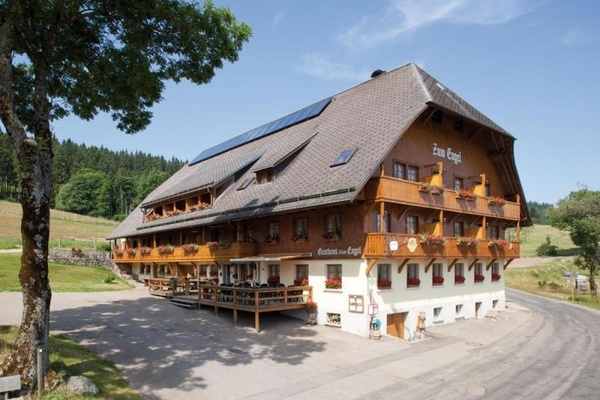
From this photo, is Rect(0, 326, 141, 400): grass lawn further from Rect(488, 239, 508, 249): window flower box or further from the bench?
Rect(488, 239, 508, 249): window flower box

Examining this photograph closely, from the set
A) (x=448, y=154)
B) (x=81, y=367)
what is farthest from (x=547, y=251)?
(x=81, y=367)

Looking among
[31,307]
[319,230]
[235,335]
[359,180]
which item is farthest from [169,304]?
[31,307]

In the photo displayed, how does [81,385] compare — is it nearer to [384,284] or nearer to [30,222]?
[30,222]

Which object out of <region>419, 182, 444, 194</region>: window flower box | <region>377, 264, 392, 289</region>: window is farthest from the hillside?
<region>419, 182, 444, 194</region>: window flower box

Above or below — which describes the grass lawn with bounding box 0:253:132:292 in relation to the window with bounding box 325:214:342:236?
below

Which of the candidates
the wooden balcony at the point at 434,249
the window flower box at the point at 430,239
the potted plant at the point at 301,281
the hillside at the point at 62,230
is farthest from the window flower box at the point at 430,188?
the hillside at the point at 62,230

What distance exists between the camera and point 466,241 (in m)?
25.0

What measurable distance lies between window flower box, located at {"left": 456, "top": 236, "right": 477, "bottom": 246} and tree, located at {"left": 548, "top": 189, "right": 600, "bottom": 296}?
29244 millimetres

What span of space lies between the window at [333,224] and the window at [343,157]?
255 centimetres

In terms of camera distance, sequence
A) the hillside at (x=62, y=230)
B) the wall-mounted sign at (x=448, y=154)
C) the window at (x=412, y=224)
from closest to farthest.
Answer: the window at (x=412, y=224), the wall-mounted sign at (x=448, y=154), the hillside at (x=62, y=230)

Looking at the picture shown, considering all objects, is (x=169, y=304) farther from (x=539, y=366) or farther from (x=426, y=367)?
(x=539, y=366)

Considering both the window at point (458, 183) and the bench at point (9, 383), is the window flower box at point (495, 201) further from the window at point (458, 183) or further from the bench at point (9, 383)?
the bench at point (9, 383)

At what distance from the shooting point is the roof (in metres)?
21.1

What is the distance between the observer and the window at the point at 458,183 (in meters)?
27.2
